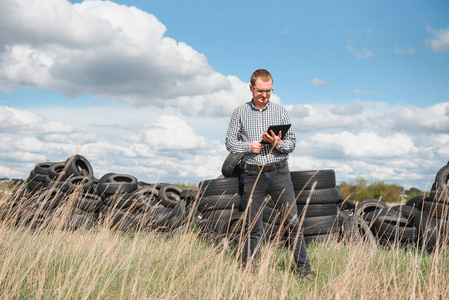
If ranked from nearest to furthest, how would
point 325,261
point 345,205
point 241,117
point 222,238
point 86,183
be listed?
1. point 241,117
2. point 325,261
3. point 222,238
4. point 345,205
5. point 86,183

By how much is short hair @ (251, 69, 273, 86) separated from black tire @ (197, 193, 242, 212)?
1.68 m

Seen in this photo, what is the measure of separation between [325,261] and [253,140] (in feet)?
→ 5.91

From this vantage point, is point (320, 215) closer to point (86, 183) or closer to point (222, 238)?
point (222, 238)

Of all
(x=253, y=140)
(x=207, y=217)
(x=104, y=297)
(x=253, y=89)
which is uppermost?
(x=253, y=89)

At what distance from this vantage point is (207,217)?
5.50 meters

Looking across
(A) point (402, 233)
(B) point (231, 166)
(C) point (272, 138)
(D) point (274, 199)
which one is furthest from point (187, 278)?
(A) point (402, 233)

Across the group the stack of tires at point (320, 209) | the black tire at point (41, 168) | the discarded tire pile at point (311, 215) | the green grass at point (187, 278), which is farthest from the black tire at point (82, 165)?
the stack of tires at point (320, 209)

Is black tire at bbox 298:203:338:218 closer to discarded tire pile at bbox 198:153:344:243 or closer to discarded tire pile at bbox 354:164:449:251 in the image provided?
discarded tire pile at bbox 198:153:344:243

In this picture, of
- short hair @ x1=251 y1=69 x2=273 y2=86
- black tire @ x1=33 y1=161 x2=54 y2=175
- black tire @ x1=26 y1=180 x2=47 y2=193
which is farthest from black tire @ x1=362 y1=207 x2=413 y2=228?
black tire @ x1=33 y1=161 x2=54 y2=175

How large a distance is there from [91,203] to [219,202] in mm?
3605

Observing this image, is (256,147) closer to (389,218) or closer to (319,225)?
(319,225)

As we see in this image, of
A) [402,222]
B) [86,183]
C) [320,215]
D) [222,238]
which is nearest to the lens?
[222,238]

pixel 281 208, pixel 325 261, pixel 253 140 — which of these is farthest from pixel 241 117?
pixel 325 261

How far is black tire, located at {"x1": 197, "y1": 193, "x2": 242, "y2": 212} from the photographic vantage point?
5184mm
